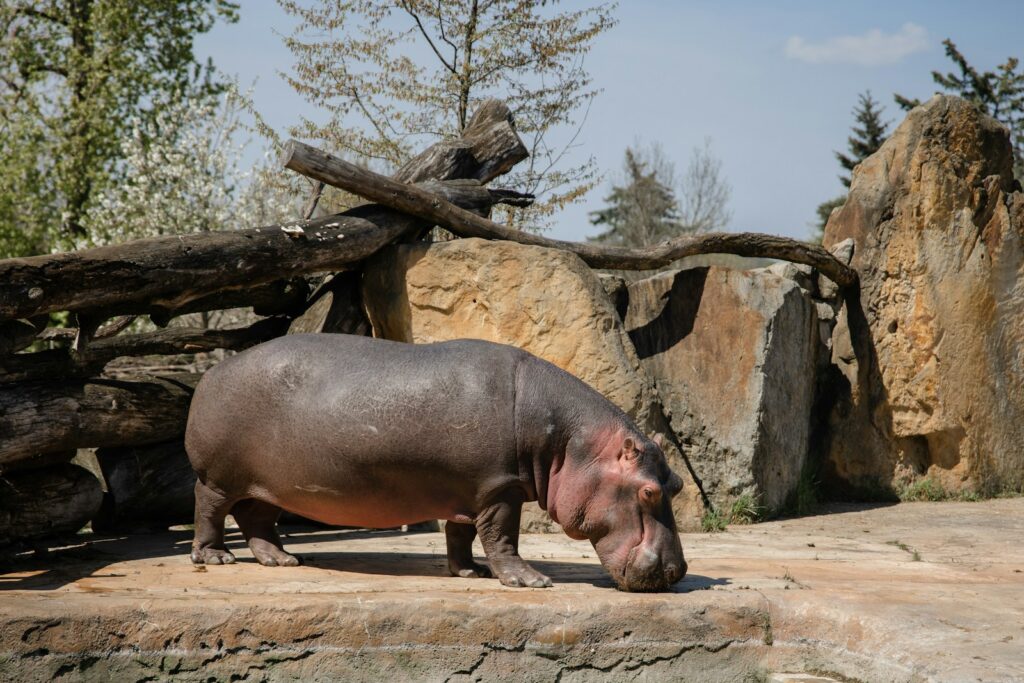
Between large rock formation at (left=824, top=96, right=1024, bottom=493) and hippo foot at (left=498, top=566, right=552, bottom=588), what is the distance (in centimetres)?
565

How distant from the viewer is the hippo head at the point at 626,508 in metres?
5.26

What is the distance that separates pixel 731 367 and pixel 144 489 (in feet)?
15.8

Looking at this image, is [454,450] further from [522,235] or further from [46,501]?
[522,235]

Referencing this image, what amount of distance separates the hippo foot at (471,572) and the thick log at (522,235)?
3643 millimetres

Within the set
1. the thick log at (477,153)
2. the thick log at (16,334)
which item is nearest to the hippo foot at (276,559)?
the thick log at (16,334)

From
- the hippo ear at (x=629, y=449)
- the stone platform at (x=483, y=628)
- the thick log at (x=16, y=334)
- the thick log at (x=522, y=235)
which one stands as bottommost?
the stone platform at (x=483, y=628)

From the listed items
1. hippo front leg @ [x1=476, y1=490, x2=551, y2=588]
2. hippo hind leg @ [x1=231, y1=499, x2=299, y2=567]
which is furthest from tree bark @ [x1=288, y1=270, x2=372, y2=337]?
hippo front leg @ [x1=476, y1=490, x2=551, y2=588]

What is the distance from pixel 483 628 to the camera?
4.71 metres

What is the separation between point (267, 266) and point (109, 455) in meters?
1.83

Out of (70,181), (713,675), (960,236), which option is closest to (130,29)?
(70,181)

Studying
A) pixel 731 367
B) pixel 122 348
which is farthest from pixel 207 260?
pixel 731 367

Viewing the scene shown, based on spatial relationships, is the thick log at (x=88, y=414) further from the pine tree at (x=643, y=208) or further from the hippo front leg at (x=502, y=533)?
the pine tree at (x=643, y=208)

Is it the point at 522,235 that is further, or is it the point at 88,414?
the point at 522,235

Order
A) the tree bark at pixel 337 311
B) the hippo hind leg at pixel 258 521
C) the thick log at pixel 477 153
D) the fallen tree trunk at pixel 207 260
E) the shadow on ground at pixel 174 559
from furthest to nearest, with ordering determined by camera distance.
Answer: the thick log at pixel 477 153 → the tree bark at pixel 337 311 → the fallen tree trunk at pixel 207 260 → the hippo hind leg at pixel 258 521 → the shadow on ground at pixel 174 559
